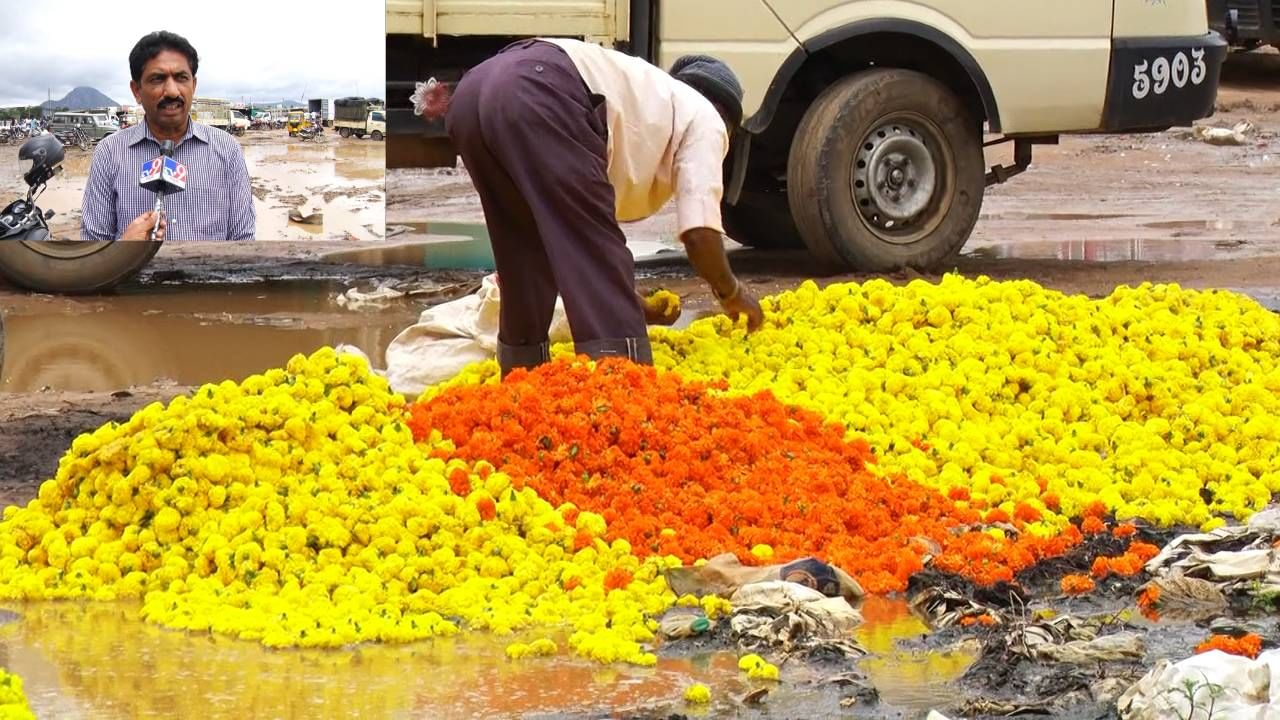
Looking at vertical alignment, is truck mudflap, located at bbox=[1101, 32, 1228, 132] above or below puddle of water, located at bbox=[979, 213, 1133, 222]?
above

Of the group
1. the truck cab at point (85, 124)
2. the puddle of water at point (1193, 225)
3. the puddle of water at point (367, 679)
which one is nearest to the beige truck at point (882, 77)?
the truck cab at point (85, 124)

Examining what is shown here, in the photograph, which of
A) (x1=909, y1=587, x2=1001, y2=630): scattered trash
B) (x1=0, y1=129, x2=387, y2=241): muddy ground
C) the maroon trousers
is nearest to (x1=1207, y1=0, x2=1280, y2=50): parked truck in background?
(x1=0, y1=129, x2=387, y2=241): muddy ground

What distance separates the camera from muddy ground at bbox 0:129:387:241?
8.50 m

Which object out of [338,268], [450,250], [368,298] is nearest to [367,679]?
[368,298]

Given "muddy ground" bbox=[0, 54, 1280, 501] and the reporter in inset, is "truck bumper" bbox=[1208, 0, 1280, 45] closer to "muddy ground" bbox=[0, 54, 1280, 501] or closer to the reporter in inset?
"muddy ground" bbox=[0, 54, 1280, 501]

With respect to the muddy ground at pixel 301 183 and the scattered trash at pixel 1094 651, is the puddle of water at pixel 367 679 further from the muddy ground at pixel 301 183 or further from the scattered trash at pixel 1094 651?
the muddy ground at pixel 301 183

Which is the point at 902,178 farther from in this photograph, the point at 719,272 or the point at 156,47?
the point at 156,47

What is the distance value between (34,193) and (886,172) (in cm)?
455

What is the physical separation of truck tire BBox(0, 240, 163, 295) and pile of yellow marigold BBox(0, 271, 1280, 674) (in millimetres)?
3927

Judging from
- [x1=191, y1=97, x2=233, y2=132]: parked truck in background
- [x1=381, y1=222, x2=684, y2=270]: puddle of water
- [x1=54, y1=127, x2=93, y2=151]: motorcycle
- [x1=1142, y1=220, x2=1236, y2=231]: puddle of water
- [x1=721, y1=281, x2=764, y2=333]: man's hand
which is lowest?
[x1=381, y1=222, x2=684, y2=270]: puddle of water

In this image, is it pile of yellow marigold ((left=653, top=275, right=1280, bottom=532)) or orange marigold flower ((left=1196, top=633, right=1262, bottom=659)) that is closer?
orange marigold flower ((left=1196, top=633, right=1262, bottom=659))

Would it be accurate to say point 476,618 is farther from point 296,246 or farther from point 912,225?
point 296,246

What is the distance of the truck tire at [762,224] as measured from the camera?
447 inches

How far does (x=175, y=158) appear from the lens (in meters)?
8.56
